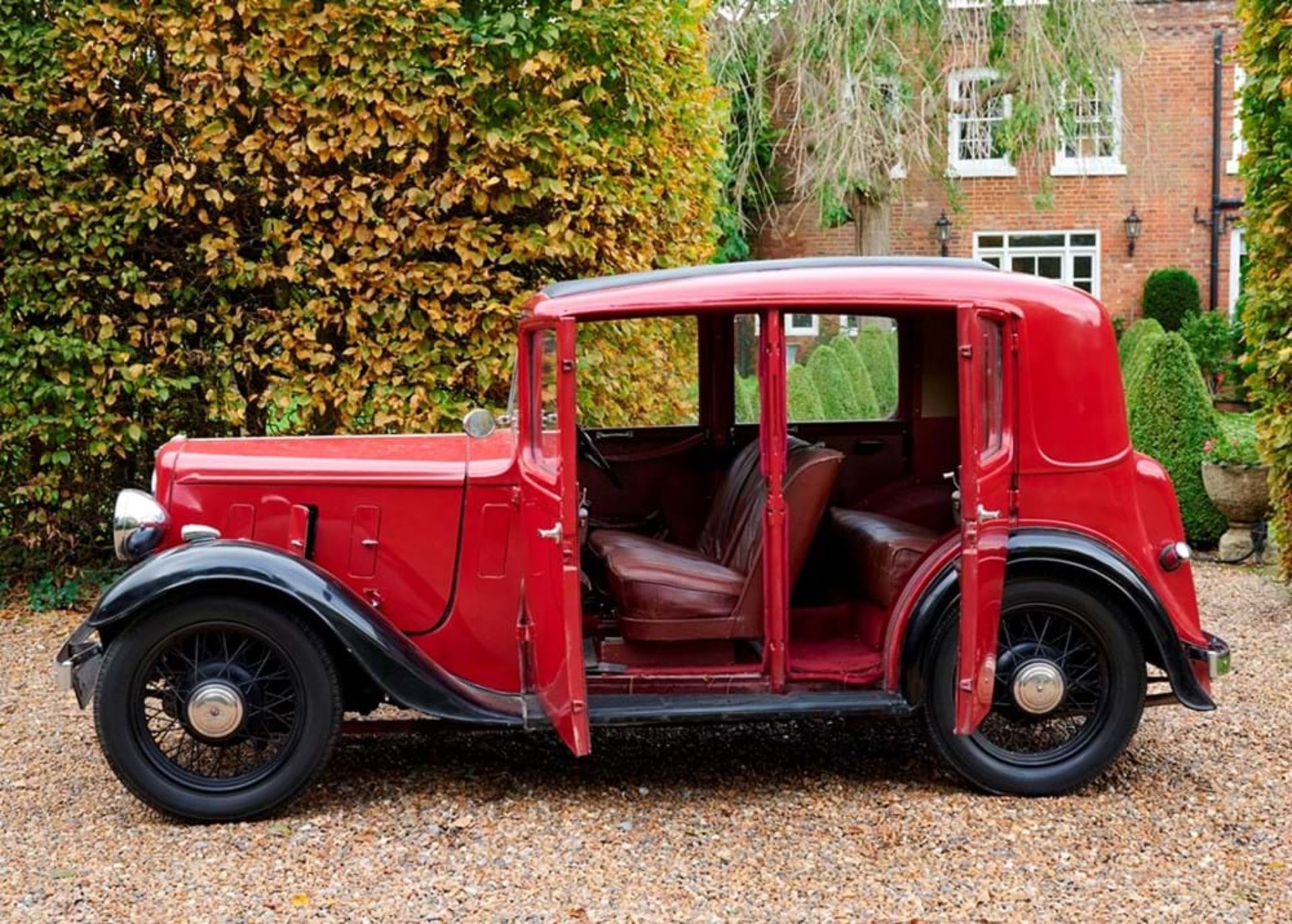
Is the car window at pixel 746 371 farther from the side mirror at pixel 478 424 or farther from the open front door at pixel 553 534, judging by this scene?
the side mirror at pixel 478 424

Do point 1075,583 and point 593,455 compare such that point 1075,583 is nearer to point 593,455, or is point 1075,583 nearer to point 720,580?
point 720,580

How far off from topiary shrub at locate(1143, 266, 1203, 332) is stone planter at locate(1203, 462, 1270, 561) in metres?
11.0

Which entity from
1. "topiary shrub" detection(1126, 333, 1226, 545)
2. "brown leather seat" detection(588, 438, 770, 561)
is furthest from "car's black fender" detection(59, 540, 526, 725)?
"topiary shrub" detection(1126, 333, 1226, 545)

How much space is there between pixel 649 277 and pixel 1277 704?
345cm

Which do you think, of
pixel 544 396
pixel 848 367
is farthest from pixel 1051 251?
pixel 544 396

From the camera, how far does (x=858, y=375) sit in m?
5.54

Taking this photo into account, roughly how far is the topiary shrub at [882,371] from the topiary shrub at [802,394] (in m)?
0.25

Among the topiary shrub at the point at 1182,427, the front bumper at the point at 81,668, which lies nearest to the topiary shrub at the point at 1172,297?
the topiary shrub at the point at 1182,427

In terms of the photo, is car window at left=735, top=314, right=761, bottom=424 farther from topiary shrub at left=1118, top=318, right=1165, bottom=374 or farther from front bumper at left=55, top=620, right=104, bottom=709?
topiary shrub at left=1118, top=318, right=1165, bottom=374

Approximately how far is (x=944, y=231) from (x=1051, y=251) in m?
1.86

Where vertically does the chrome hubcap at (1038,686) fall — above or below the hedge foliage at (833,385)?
below

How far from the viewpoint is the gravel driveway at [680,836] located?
377 cm

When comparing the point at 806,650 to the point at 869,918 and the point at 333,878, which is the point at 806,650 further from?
the point at 333,878

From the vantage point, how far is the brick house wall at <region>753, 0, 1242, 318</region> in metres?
19.9
